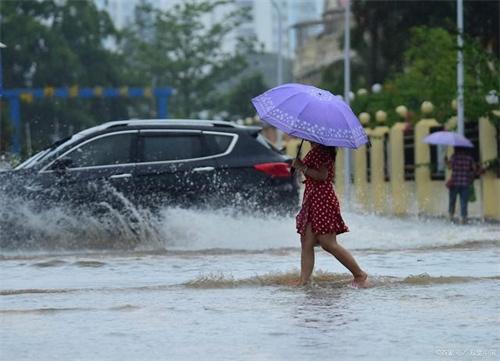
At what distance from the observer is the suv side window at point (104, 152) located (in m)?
19.5

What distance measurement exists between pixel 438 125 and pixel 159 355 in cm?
2693

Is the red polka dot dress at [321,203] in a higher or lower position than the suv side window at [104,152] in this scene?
lower

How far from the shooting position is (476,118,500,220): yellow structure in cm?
3111

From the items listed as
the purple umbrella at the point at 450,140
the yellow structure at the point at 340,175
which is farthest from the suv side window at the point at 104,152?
the yellow structure at the point at 340,175

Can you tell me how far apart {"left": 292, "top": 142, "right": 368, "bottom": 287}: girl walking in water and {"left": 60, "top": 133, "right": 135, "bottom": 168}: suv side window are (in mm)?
6326

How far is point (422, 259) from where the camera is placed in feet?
56.6

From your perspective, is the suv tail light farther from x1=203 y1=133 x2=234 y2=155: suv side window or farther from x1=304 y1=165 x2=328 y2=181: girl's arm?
x1=304 y1=165 x2=328 y2=181: girl's arm

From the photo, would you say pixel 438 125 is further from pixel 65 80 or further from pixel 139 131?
pixel 65 80

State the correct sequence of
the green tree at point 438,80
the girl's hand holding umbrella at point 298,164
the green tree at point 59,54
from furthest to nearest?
the green tree at point 59,54 < the green tree at point 438,80 < the girl's hand holding umbrella at point 298,164

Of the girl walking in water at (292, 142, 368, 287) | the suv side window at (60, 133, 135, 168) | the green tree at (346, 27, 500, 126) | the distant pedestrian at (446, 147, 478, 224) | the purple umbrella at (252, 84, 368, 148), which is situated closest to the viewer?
the purple umbrella at (252, 84, 368, 148)

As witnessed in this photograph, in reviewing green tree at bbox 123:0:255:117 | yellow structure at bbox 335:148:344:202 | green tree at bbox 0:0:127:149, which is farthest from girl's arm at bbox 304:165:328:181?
green tree at bbox 123:0:255:117

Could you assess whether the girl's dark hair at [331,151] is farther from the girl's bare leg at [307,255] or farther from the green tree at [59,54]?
the green tree at [59,54]

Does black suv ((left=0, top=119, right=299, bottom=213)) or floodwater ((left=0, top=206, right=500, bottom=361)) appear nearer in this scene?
floodwater ((left=0, top=206, right=500, bottom=361))

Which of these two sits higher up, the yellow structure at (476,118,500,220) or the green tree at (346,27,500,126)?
the green tree at (346,27,500,126)
